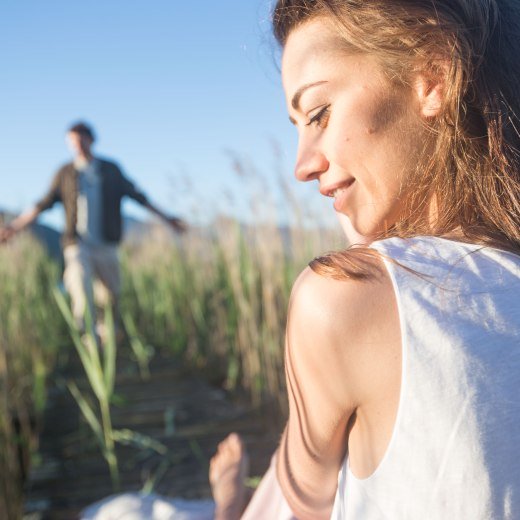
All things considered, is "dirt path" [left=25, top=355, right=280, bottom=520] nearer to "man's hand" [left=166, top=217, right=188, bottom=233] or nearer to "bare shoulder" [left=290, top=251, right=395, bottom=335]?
"man's hand" [left=166, top=217, right=188, bottom=233]

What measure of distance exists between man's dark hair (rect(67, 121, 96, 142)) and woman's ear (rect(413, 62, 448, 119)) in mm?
3978

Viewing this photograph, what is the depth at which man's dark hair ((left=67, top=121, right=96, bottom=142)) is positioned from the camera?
14.4ft

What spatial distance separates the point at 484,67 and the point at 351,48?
15 cm

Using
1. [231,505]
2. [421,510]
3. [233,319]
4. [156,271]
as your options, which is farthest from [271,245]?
[156,271]

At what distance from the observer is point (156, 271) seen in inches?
235

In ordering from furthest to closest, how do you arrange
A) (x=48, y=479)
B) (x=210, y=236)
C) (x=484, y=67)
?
(x=210, y=236)
(x=48, y=479)
(x=484, y=67)

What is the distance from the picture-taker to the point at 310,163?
80cm

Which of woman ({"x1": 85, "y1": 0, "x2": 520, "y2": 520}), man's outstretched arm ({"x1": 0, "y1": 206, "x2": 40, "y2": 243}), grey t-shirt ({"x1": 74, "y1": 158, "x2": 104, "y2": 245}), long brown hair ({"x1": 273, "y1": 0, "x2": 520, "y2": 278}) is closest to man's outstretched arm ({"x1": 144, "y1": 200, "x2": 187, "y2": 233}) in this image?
grey t-shirt ({"x1": 74, "y1": 158, "x2": 104, "y2": 245})

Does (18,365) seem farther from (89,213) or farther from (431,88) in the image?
(431,88)

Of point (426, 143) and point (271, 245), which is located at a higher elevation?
point (426, 143)

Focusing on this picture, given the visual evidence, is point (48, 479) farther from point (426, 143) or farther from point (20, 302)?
point (426, 143)

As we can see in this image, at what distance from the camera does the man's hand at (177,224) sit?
4375mm

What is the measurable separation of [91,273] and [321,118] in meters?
3.93

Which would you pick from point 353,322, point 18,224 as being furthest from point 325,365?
point 18,224
